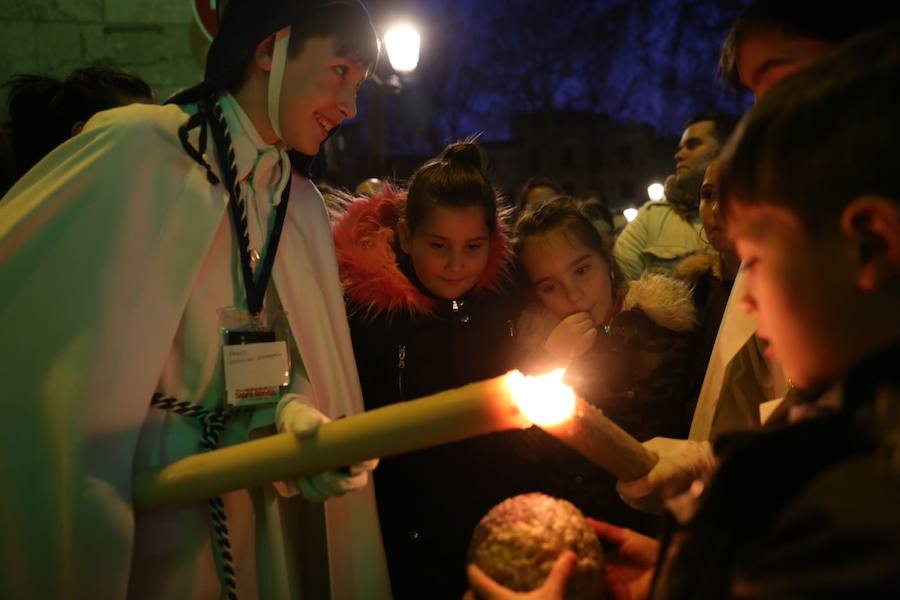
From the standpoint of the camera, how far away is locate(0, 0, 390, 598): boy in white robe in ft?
5.94

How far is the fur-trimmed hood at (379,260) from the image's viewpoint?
281 cm

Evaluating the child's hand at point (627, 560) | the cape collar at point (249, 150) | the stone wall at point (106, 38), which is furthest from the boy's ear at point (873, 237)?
the stone wall at point (106, 38)

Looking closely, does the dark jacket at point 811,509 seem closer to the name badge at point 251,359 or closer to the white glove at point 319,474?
the white glove at point 319,474

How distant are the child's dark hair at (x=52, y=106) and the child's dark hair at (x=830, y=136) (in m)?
3.44

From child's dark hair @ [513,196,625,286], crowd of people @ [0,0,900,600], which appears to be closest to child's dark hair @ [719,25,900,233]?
crowd of people @ [0,0,900,600]

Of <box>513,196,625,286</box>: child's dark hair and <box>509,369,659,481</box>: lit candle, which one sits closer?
<box>509,369,659,481</box>: lit candle

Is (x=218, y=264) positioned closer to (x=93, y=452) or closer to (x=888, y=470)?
(x=93, y=452)

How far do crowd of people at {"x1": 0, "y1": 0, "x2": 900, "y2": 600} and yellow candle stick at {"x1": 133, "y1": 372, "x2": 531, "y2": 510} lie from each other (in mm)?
69

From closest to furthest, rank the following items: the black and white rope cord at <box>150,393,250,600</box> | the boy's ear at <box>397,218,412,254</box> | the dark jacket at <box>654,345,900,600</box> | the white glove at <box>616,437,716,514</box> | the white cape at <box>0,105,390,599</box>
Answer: the dark jacket at <box>654,345,900,600</box>, the white glove at <box>616,437,716,514</box>, the white cape at <box>0,105,390,599</box>, the black and white rope cord at <box>150,393,250,600</box>, the boy's ear at <box>397,218,412,254</box>

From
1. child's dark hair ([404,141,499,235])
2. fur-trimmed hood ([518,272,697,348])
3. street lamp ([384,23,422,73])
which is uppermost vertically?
street lamp ([384,23,422,73])

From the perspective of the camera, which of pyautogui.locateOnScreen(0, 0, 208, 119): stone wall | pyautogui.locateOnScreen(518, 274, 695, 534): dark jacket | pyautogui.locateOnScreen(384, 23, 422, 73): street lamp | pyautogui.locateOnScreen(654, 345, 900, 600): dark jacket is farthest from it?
pyautogui.locateOnScreen(384, 23, 422, 73): street lamp

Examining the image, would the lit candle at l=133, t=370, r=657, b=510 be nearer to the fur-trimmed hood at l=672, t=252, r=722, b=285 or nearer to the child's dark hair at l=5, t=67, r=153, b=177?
the fur-trimmed hood at l=672, t=252, r=722, b=285

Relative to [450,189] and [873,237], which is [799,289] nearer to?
[873,237]

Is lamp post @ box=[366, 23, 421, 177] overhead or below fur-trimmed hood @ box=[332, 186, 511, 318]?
overhead
